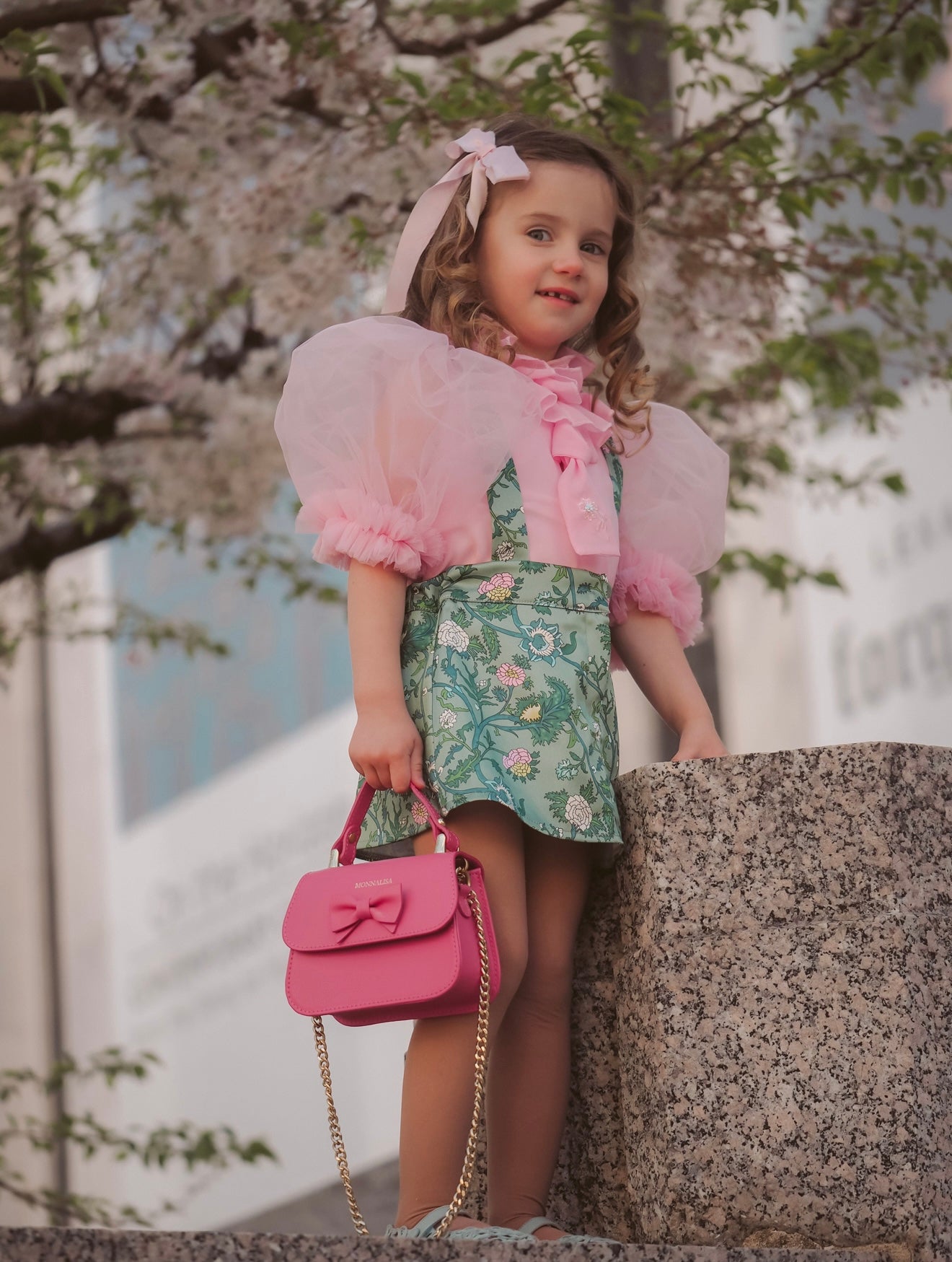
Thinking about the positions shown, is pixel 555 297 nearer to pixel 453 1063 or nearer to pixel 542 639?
pixel 542 639

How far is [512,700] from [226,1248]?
758mm

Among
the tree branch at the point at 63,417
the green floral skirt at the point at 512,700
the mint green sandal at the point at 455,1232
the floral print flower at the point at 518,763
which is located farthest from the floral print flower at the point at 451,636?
the tree branch at the point at 63,417

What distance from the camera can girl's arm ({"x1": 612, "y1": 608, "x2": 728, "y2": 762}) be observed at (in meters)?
2.39

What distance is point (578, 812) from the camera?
6.86 feet

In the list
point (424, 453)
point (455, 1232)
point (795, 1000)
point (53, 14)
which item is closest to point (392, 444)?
point (424, 453)

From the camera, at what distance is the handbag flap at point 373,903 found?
197cm

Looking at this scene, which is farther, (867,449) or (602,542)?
(867,449)

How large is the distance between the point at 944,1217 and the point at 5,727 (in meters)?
10.8

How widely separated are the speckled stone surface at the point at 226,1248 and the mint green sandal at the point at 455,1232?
0.09 ft

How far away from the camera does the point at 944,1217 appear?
6.38 feet

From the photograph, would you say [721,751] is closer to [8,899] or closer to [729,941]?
[729,941]

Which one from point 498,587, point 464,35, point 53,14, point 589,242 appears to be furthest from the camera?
point 464,35

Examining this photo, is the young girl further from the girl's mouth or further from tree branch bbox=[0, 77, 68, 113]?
tree branch bbox=[0, 77, 68, 113]

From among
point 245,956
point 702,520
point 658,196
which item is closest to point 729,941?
point 702,520
